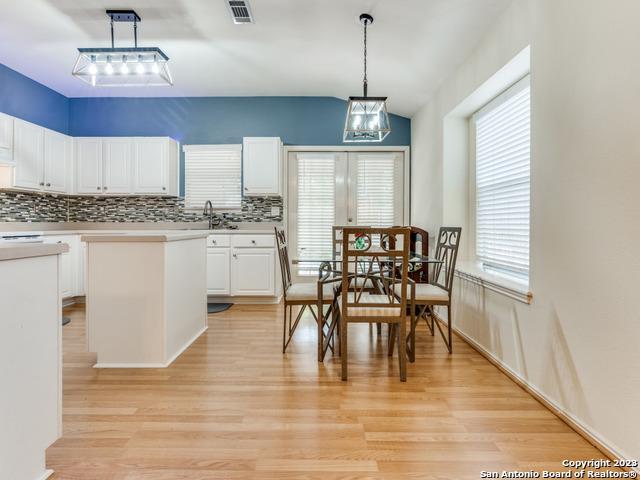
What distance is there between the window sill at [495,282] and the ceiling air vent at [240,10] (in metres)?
2.66

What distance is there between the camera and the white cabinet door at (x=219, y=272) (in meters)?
4.48

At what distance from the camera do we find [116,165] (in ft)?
15.5

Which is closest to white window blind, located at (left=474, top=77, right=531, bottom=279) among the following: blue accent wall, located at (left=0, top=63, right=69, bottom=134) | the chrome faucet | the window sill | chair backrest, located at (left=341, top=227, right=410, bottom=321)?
the window sill

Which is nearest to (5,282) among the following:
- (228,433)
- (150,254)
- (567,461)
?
(228,433)

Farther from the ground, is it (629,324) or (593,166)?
(593,166)

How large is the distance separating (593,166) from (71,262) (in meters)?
5.05

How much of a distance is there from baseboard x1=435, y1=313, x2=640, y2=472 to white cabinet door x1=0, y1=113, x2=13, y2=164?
488 cm

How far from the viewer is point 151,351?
254 cm

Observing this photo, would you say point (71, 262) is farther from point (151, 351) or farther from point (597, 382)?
point (597, 382)

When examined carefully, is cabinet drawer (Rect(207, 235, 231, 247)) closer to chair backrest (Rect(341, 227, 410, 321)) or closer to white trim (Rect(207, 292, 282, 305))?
white trim (Rect(207, 292, 282, 305))

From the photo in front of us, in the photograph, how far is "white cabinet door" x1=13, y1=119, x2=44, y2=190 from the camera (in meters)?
3.89

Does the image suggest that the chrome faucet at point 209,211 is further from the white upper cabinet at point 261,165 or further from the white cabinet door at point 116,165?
the white cabinet door at point 116,165

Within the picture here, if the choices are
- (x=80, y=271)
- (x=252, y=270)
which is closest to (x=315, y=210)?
(x=252, y=270)

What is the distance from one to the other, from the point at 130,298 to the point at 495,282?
256cm
